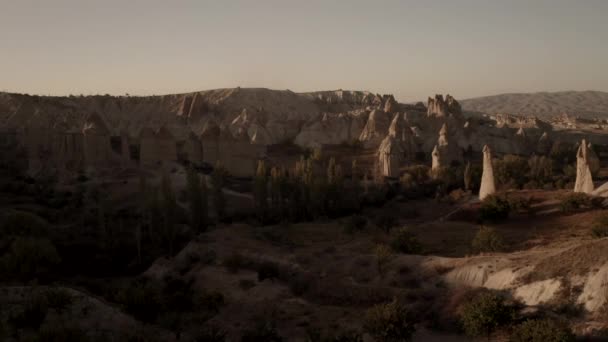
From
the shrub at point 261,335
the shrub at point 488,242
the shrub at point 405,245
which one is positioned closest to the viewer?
the shrub at point 261,335

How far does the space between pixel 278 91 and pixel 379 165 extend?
2486 inches

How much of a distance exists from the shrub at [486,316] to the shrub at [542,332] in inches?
28.3

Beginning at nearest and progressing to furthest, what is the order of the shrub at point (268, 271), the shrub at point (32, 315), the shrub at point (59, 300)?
the shrub at point (32, 315)
the shrub at point (59, 300)
the shrub at point (268, 271)

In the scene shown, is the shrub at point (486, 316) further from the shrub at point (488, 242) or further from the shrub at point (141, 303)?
the shrub at point (141, 303)

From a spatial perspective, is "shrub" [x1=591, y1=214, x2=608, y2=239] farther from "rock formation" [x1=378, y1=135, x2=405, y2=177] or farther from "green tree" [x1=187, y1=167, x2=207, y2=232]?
"rock formation" [x1=378, y1=135, x2=405, y2=177]

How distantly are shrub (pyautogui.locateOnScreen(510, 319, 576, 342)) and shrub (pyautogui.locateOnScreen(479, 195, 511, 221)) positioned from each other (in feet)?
67.1

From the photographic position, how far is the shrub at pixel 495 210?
3397 centimetres

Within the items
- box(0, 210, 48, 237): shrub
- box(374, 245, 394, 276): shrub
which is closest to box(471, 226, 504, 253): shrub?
box(374, 245, 394, 276): shrub

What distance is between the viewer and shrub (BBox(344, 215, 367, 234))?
33812mm

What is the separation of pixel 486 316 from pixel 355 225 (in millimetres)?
19660

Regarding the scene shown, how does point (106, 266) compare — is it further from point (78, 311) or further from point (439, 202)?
point (439, 202)

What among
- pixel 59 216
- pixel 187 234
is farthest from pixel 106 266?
pixel 59 216

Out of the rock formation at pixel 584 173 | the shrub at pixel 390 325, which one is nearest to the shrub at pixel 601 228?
the rock formation at pixel 584 173

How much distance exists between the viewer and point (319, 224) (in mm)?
38844
